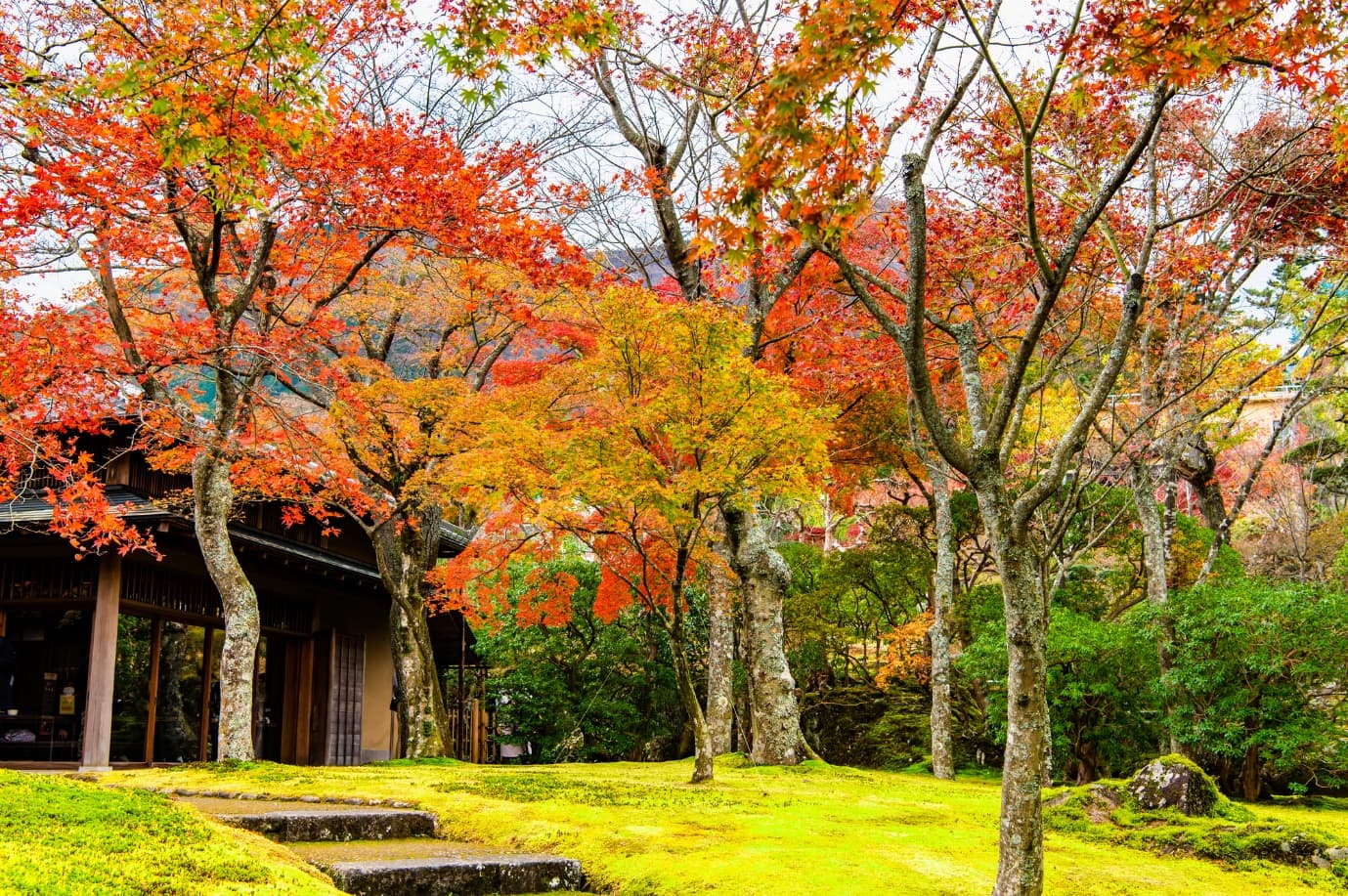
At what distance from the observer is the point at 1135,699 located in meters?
12.2

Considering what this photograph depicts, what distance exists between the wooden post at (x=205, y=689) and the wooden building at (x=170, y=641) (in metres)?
0.02

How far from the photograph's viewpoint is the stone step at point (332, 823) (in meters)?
5.30

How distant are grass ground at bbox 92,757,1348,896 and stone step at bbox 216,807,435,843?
0.24 metres

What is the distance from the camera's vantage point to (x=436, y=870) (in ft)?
15.2

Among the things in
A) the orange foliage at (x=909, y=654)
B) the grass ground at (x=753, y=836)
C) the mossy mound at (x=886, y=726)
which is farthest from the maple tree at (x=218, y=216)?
the mossy mound at (x=886, y=726)

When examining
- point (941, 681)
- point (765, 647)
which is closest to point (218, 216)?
point (765, 647)

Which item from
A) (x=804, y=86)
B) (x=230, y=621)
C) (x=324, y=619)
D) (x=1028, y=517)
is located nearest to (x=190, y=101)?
(x=804, y=86)

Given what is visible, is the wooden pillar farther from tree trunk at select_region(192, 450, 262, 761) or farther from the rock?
the rock

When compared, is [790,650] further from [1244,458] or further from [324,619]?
[1244,458]

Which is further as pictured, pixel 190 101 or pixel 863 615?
pixel 863 615

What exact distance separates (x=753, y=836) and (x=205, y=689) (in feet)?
37.3

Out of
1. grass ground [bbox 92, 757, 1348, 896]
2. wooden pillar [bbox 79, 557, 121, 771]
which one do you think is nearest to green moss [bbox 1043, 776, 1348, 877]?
grass ground [bbox 92, 757, 1348, 896]

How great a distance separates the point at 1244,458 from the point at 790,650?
1831 cm

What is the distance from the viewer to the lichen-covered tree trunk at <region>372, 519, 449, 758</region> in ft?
47.6
